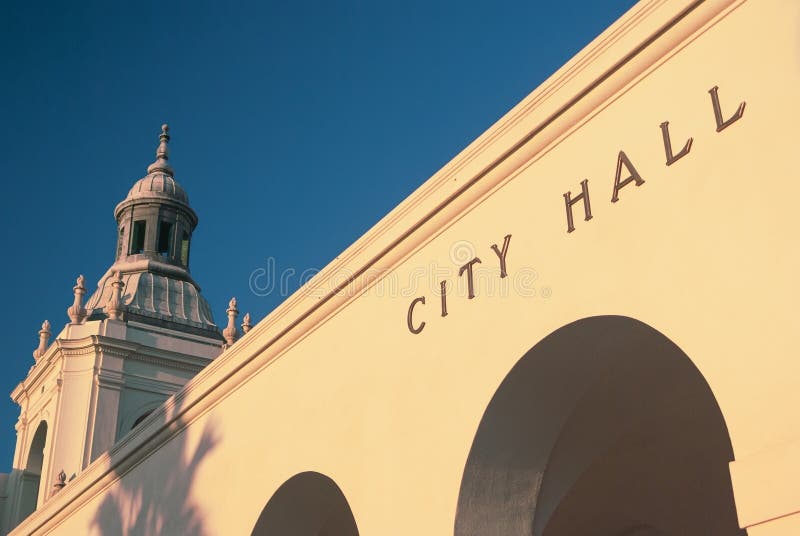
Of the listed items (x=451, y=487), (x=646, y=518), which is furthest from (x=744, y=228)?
(x=646, y=518)

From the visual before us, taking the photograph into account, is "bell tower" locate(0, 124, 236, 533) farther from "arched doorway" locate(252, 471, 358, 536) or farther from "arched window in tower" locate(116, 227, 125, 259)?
"arched doorway" locate(252, 471, 358, 536)

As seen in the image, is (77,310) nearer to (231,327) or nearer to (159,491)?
(231,327)

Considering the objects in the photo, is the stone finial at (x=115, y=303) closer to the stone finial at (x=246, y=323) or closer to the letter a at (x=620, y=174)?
the stone finial at (x=246, y=323)

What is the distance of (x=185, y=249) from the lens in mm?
31453

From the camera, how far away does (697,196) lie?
734 cm

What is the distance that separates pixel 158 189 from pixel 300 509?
20.9 m

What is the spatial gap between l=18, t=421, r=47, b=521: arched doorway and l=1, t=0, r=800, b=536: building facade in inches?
604

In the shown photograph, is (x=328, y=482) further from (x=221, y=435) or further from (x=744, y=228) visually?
(x=744, y=228)

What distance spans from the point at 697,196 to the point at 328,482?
5.61 metres

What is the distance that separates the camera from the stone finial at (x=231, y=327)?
1089 inches

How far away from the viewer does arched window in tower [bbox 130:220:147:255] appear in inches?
1213

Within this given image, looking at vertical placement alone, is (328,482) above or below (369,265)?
below

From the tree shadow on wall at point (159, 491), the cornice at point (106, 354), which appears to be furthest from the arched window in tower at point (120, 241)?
the tree shadow on wall at point (159, 491)

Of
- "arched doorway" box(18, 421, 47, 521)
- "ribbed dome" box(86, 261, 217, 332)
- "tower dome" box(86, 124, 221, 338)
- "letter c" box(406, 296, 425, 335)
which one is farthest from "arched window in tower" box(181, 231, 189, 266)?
"letter c" box(406, 296, 425, 335)
